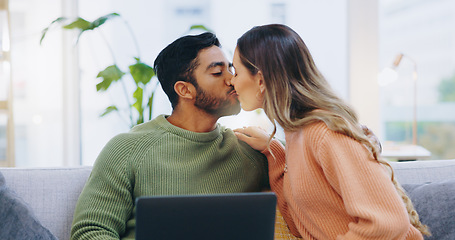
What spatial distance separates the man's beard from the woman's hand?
0.33ft

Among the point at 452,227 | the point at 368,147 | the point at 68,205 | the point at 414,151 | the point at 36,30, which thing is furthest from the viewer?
the point at 36,30

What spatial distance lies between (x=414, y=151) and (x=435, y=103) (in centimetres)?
96

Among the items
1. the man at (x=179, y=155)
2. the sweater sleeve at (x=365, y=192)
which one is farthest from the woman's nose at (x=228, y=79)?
the sweater sleeve at (x=365, y=192)

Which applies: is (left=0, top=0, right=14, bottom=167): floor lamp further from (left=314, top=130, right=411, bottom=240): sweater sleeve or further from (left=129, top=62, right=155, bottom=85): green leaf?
(left=314, top=130, right=411, bottom=240): sweater sleeve

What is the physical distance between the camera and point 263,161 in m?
1.64

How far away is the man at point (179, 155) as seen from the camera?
1.39 metres

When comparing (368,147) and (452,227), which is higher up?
(368,147)

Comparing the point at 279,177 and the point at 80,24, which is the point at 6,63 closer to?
the point at 80,24

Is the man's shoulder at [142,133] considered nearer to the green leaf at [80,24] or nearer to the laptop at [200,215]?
the laptop at [200,215]

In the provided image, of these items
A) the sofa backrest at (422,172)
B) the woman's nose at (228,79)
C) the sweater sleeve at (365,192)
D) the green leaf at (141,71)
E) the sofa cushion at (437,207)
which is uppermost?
the green leaf at (141,71)

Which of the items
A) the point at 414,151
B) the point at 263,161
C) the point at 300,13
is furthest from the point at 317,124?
the point at 300,13

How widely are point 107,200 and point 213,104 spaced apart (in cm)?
47

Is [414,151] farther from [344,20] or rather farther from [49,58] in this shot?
[49,58]

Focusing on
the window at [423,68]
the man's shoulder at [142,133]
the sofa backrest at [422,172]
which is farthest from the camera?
the window at [423,68]
